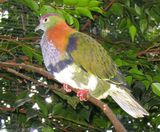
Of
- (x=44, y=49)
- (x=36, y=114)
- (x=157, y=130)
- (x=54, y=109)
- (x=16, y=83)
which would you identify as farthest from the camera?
(x=157, y=130)

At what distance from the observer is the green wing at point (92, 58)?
114 centimetres

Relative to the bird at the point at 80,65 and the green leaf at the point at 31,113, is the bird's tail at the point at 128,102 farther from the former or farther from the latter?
the green leaf at the point at 31,113

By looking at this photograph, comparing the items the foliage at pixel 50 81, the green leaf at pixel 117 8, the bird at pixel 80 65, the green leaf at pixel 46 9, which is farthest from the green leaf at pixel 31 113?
the green leaf at pixel 117 8

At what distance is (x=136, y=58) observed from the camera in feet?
4.77

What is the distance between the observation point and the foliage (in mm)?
1372

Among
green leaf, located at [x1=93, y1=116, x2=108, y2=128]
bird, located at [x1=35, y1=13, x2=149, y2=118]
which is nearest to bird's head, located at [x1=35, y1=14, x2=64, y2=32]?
bird, located at [x1=35, y1=13, x2=149, y2=118]

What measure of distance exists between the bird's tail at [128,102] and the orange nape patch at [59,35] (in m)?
0.20

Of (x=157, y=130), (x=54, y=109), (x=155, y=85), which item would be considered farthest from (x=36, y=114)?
(x=157, y=130)

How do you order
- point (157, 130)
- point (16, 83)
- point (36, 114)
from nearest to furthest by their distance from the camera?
point (36, 114), point (16, 83), point (157, 130)

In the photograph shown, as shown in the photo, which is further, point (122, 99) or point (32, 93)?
point (32, 93)

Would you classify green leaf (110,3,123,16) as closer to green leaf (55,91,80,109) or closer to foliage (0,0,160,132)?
foliage (0,0,160,132)

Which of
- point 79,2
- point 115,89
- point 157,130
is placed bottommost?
point 157,130

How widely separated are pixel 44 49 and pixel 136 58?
1.42 ft

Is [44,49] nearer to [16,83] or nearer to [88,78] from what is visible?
[88,78]
